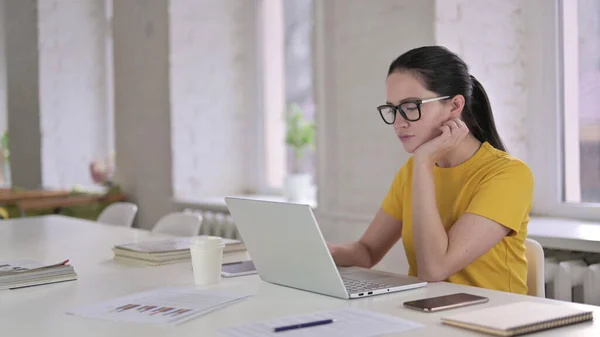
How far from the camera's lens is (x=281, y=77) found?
4.48 m

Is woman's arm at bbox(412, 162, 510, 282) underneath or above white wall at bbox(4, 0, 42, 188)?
underneath

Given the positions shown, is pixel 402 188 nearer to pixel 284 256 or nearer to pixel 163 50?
pixel 284 256

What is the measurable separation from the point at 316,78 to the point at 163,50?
153 cm

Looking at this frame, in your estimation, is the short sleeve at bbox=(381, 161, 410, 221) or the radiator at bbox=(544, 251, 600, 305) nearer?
the short sleeve at bbox=(381, 161, 410, 221)

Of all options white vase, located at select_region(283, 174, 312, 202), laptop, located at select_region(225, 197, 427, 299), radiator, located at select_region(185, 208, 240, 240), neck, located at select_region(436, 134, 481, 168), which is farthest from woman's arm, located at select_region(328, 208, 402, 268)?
radiator, located at select_region(185, 208, 240, 240)

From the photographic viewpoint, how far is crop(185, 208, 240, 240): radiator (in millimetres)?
3910

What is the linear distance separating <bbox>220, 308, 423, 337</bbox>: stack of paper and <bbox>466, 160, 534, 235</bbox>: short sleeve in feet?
1.75

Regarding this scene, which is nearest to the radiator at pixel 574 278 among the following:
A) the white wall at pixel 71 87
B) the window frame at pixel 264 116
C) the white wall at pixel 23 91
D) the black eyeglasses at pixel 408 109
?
the black eyeglasses at pixel 408 109

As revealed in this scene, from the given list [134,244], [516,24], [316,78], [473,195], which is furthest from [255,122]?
[473,195]

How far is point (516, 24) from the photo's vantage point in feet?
9.46

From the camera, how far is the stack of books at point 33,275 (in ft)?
5.77

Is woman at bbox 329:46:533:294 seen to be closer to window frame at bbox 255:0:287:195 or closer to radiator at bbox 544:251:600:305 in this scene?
radiator at bbox 544:251:600:305

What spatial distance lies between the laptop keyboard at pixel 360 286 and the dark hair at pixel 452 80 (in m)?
0.54

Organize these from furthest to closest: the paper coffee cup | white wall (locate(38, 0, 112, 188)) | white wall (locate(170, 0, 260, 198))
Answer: white wall (locate(38, 0, 112, 188))
white wall (locate(170, 0, 260, 198))
the paper coffee cup
